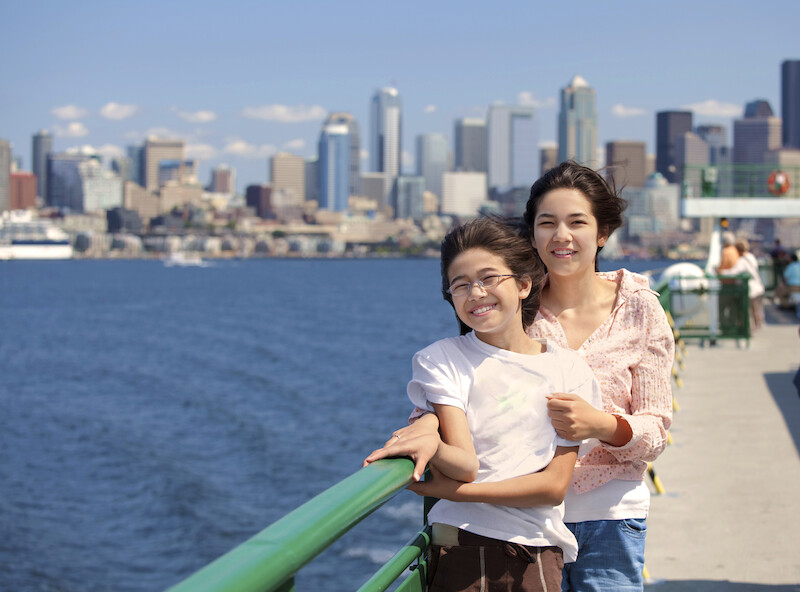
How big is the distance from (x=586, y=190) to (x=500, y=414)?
0.76 meters

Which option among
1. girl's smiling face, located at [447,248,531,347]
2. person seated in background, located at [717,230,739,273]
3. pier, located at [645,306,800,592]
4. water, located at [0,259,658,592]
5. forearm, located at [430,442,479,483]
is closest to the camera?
forearm, located at [430,442,479,483]

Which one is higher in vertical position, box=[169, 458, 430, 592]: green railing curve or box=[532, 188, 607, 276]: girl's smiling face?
box=[532, 188, 607, 276]: girl's smiling face

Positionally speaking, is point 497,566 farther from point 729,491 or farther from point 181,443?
point 181,443

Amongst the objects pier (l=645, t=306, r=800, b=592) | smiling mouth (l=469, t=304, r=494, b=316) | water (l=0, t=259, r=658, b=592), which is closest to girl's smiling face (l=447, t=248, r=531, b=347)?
smiling mouth (l=469, t=304, r=494, b=316)

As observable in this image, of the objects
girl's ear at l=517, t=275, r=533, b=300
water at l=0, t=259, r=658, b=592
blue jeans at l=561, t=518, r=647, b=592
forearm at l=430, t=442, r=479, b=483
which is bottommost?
water at l=0, t=259, r=658, b=592

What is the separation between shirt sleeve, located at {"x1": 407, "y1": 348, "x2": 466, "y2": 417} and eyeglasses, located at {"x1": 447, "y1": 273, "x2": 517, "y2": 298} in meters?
0.17

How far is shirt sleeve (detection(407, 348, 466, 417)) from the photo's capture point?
7.47ft

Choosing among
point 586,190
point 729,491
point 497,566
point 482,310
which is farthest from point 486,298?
point 729,491

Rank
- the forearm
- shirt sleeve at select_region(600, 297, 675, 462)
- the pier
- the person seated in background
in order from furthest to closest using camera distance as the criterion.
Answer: the person seated in background < the pier < shirt sleeve at select_region(600, 297, 675, 462) < the forearm

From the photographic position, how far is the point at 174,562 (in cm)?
1562

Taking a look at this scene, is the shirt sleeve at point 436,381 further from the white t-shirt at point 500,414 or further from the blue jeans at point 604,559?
the blue jeans at point 604,559

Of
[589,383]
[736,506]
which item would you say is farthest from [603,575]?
[736,506]

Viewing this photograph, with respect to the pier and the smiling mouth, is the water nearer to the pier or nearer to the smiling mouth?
the pier

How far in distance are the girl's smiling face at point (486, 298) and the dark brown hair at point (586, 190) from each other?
1.12 feet
